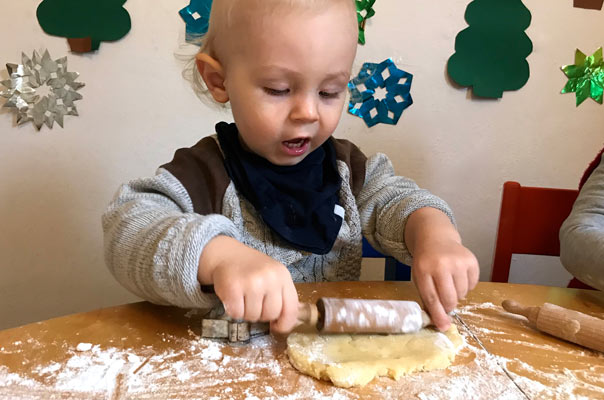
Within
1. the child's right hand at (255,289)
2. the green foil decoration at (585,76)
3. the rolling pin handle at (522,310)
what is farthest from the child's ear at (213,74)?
the green foil decoration at (585,76)

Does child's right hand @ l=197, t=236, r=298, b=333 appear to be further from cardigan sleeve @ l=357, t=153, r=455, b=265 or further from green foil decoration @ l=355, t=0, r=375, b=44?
green foil decoration @ l=355, t=0, r=375, b=44

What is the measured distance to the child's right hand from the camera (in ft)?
1.77

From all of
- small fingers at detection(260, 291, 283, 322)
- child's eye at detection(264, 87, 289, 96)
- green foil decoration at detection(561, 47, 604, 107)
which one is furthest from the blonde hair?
green foil decoration at detection(561, 47, 604, 107)

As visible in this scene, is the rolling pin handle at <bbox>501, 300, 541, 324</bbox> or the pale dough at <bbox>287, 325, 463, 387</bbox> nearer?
the pale dough at <bbox>287, 325, 463, 387</bbox>

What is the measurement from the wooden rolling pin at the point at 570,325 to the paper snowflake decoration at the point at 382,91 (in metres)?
0.93

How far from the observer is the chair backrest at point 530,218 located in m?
1.08

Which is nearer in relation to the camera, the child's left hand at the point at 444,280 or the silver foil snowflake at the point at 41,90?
the child's left hand at the point at 444,280

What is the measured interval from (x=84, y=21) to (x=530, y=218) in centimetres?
127

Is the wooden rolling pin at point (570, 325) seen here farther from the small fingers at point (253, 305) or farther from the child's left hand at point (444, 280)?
the small fingers at point (253, 305)

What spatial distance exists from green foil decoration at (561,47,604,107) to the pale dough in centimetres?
125

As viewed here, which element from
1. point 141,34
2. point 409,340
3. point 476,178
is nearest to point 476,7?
point 476,178

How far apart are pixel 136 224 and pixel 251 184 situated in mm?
258

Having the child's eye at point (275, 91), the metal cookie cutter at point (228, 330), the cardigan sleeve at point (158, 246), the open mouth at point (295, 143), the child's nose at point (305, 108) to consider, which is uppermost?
the child's eye at point (275, 91)

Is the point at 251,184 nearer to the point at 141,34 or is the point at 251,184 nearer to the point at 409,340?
the point at 409,340
